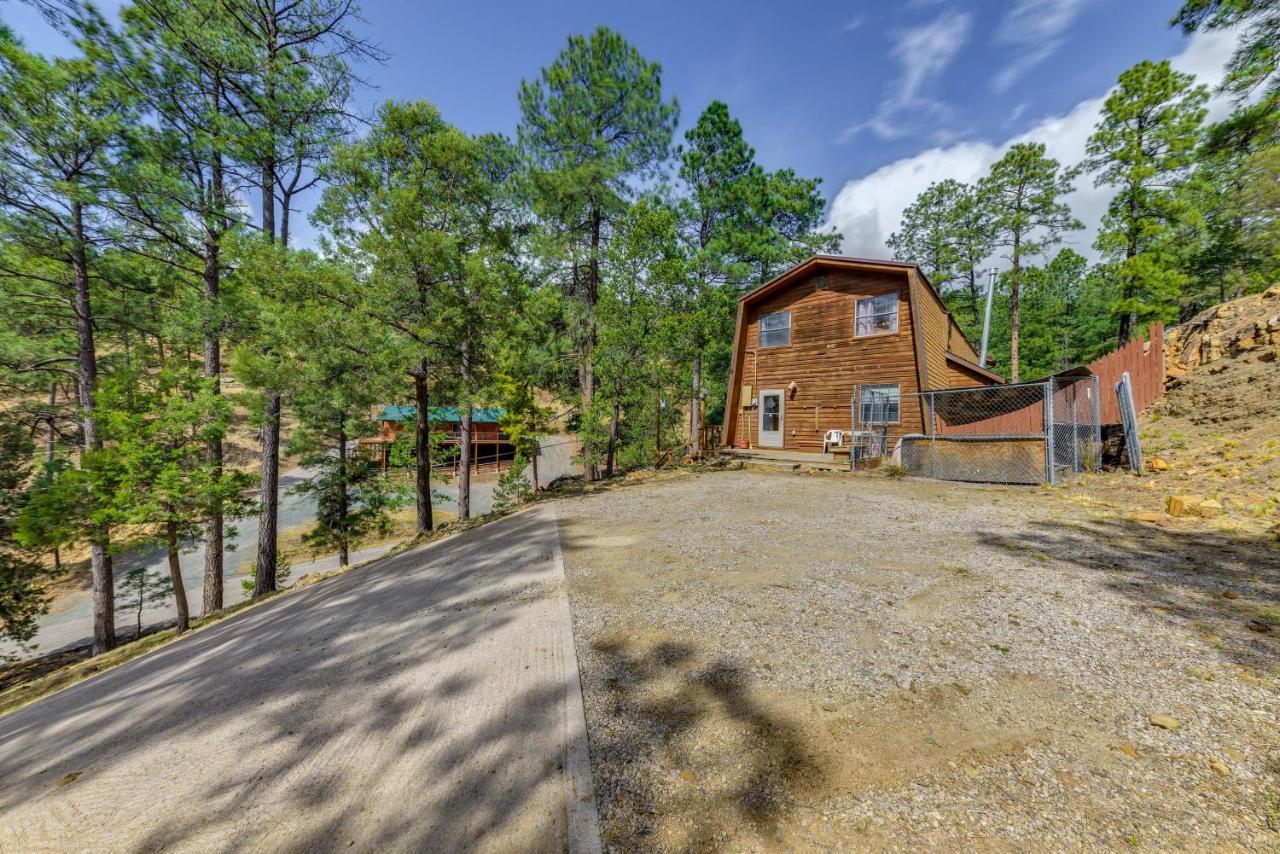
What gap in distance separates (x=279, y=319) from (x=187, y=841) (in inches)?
327

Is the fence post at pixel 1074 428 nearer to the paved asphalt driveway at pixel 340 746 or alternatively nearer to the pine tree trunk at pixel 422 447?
the paved asphalt driveway at pixel 340 746

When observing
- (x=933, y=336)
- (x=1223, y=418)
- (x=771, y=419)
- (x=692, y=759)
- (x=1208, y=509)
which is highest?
(x=933, y=336)

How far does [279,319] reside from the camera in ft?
25.0

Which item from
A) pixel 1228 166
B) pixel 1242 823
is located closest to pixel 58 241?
pixel 1242 823

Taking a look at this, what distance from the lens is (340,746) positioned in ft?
7.51

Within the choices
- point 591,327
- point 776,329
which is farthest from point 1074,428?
point 591,327

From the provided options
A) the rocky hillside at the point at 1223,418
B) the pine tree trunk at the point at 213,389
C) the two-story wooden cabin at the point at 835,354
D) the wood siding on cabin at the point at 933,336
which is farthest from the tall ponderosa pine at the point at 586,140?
the rocky hillside at the point at 1223,418

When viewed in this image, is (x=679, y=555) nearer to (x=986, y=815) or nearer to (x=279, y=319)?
(x=986, y=815)

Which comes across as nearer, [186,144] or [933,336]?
[186,144]

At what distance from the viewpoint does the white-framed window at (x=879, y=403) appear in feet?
40.8

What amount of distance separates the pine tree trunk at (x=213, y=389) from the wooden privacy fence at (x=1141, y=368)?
61.8 ft

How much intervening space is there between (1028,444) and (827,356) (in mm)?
6403

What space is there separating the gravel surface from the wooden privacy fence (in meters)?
6.81

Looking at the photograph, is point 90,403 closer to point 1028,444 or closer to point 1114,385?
point 1028,444
